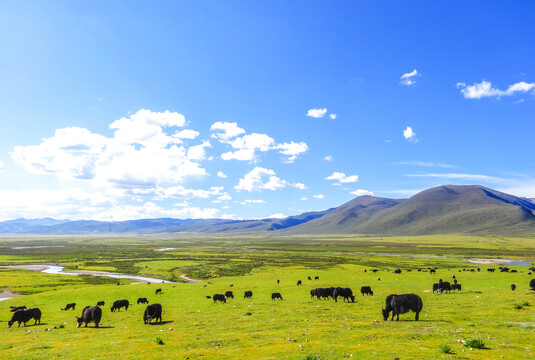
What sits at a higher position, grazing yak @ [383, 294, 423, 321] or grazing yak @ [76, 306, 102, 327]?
grazing yak @ [383, 294, 423, 321]

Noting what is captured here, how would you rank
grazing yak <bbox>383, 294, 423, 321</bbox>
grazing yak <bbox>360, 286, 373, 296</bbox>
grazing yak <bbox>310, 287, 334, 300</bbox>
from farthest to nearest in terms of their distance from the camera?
grazing yak <bbox>360, 286, 373, 296</bbox> < grazing yak <bbox>310, 287, 334, 300</bbox> < grazing yak <bbox>383, 294, 423, 321</bbox>

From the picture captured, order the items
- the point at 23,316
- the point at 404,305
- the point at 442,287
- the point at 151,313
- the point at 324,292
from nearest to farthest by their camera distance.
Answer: the point at 404,305
the point at 151,313
the point at 23,316
the point at 324,292
the point at 442,287

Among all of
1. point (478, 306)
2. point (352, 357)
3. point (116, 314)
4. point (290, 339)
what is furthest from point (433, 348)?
point (116, 314)

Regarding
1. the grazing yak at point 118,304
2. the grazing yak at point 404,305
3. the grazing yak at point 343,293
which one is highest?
the grazing yak at point 404,305

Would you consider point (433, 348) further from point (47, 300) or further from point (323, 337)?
point (47, 300)

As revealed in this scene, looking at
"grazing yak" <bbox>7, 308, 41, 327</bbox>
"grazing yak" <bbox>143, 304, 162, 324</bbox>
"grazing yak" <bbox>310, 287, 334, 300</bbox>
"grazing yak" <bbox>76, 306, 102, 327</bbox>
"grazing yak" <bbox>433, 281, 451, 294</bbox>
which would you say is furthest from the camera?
"grazing yak" <bbox>433, 281, 451, 294</bbox>

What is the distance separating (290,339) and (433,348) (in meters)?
7.79

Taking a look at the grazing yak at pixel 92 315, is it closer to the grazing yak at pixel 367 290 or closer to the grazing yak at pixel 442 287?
the grazing yak at pixel 367 290

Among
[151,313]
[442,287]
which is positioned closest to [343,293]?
[442,287]

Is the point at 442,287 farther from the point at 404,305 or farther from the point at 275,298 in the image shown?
the point at 404,305

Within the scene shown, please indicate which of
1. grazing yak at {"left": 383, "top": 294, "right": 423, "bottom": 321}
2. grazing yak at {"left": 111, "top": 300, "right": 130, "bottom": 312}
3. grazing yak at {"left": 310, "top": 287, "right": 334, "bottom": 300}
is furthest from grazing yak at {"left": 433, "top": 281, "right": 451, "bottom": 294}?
grazing yak at {"left": 111, "top": 300, "right": 130, "bottom": 312}

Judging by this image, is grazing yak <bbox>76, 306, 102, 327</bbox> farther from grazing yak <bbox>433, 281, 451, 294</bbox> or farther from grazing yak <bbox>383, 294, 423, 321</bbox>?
grazing yak <bbox>433, 281, 451, 294</bbox>

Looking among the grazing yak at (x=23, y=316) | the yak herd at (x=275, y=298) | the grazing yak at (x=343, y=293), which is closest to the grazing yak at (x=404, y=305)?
the yak herd at (x=275, y=298)

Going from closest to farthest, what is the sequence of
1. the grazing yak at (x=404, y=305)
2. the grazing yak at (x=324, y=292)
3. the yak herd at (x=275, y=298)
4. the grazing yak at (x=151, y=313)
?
the grazing yak at (x=404, y=305)
the yak herd at (x=275, y=298)
the grazing yak at (x=151, y=313)
the grazing yak at (x=324, y=292)
